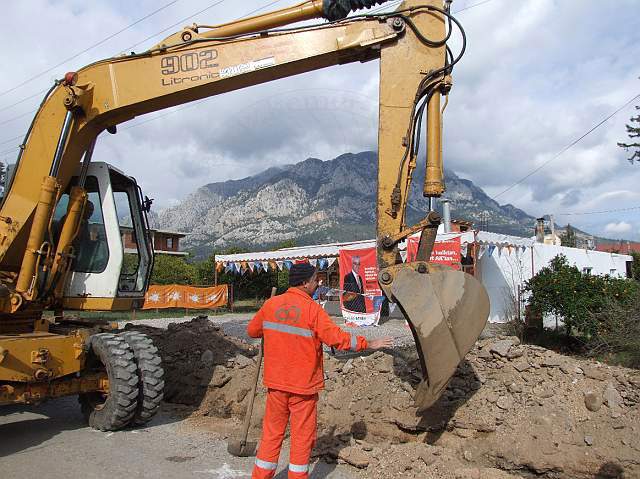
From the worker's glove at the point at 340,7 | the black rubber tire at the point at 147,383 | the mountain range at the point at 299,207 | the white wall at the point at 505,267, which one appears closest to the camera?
the worker's glove at the point at 340,7

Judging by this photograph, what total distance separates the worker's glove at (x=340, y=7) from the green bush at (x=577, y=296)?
7.37 metres

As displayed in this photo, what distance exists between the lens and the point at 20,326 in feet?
19.3

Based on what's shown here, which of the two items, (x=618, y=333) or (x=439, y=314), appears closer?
(x=439, y=314)

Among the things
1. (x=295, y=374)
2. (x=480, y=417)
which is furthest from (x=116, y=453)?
(x=480, y=417)

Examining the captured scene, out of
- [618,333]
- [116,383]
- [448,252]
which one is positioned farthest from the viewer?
[448,252]

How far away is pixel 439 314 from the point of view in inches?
164

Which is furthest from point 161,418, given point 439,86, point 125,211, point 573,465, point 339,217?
point 339,217

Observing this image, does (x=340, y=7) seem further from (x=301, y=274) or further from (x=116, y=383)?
(x=116, y=383)

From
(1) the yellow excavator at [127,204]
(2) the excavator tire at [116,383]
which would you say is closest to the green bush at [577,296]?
(1) the yellow excavator at [127,204]

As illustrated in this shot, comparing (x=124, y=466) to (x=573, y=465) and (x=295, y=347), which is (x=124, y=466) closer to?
(x=295, y=347)

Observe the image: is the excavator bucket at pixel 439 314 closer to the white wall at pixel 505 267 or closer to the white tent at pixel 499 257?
the white tent at pixel 499 257

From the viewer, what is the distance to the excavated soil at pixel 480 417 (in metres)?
4.46

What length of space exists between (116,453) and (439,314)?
3.48 metres

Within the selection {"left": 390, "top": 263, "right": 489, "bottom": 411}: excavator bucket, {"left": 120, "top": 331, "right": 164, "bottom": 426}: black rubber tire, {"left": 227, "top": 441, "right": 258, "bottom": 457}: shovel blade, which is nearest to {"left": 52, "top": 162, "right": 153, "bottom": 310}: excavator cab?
{"left": 120, "top": 331, "right": 164, "bottom": 426}: black rubber tire
